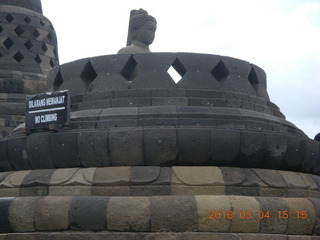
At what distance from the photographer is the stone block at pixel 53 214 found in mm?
8320

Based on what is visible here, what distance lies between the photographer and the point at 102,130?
8.91 metres

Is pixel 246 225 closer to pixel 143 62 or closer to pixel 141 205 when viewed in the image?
pixel 141 205

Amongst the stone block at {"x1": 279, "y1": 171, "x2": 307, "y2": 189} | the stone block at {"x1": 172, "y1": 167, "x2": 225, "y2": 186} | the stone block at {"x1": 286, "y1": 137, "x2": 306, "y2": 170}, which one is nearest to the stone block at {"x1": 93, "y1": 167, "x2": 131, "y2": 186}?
the stone block at {"x1": 172, "y1": 167, "x2": 225, "y2": 186}

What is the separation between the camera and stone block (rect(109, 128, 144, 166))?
28.7 feet

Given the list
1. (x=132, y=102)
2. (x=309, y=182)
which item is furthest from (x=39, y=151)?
(x=309, y=182)

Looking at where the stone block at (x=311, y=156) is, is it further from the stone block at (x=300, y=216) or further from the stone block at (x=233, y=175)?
the stone block at (x=233, y=175)

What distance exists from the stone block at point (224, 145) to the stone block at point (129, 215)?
1312 mm

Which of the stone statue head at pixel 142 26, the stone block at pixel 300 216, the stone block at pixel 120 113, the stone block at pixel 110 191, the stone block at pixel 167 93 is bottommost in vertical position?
the stone block at pixel 300 216

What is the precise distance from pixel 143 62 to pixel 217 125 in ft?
5.35

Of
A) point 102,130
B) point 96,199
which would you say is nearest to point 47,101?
point 102,130

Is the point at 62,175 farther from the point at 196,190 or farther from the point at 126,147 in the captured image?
the point at 196,190

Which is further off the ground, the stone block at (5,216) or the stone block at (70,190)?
the stone block at (70,190)
